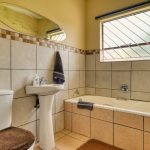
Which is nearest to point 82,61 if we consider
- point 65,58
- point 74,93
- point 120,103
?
point 65,58

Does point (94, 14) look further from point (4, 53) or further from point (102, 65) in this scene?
point (4, 53)

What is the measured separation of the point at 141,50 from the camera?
2.27 m

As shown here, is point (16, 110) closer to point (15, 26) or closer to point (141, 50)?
point (15, 26)

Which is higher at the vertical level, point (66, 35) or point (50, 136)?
point (66, 35)

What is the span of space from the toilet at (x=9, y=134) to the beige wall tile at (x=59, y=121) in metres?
0.88

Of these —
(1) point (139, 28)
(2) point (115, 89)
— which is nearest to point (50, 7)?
(1) point (139, 28)

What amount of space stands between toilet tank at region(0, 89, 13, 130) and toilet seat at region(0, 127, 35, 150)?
113 millimetres

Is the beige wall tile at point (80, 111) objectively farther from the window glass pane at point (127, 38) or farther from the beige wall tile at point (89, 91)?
the window glass pane at point (127, 38)

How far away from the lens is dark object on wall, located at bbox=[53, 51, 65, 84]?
6.67ft

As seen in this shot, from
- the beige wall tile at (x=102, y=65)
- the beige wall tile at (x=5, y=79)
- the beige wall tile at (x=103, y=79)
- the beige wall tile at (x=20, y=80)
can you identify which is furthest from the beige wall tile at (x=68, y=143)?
the beige wall tile at (x=102, y=65)

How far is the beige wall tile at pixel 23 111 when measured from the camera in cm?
159

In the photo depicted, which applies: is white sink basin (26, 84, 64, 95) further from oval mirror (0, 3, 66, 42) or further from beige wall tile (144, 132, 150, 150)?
beige wall tile (144, 132, 150, 150)

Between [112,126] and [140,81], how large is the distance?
2.89 feet

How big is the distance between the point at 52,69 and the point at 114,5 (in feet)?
4.92
